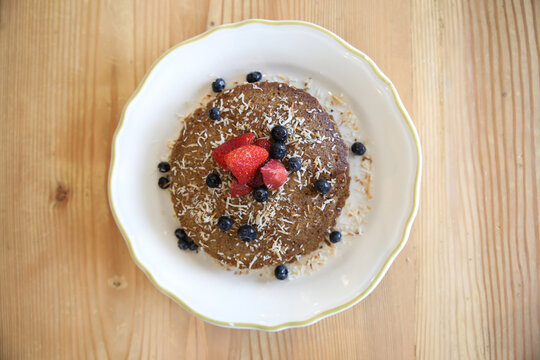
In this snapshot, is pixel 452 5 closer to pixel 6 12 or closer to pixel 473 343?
pixel 473 343

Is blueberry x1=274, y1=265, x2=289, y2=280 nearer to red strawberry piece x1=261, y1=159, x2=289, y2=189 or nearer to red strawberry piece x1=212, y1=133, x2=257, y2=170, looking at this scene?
red strawberry piece x1=261, y1=159, x2=289, y2=189

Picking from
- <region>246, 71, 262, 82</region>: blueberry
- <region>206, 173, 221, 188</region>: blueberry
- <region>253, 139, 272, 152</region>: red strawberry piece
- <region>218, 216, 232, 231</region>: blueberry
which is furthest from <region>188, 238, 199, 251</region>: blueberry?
<region>246, 71, 262, 82</region>: blueberry

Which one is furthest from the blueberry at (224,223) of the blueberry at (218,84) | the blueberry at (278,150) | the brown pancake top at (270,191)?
the blueberry at (218,84)

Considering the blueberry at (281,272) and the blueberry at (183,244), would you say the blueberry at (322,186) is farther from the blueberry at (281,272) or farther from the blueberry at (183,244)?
the blueberry at (183,244)

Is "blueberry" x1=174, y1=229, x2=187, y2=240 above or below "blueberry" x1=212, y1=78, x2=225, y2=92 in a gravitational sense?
below

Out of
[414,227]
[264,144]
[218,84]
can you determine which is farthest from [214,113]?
[414,227]

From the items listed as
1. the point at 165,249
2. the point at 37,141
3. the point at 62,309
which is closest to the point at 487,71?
the point at 165,249
